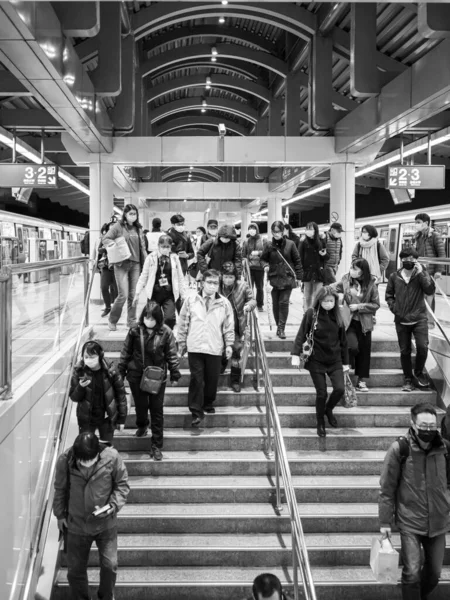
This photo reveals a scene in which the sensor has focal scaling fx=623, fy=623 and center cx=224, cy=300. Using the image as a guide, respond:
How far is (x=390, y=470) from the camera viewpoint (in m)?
4.84

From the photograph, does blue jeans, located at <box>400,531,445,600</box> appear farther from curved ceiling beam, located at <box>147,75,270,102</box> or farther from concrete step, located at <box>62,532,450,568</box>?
curved ceiling beam, located at <box>147,75,270,102</box>

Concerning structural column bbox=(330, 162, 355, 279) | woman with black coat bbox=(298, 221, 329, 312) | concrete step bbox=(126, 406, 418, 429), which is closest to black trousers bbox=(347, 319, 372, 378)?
concrete step bbox=(126, 406, 418, 429)

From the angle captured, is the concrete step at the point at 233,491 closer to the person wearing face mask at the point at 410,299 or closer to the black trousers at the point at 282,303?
the person wearing face mask at the point at 410,299

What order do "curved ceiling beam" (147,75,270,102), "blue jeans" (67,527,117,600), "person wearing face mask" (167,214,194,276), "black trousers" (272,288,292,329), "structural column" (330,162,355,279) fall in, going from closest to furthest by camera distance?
"blue jeans" (67,527,117,600)
"black trousers" (272,288,292,329)
"person wearing face mask" (167,214,194,276)
"structural column" (330,162,355,279)
"curved ceiling beam" (147,75,270,102)

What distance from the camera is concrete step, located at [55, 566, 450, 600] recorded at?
5746 mm

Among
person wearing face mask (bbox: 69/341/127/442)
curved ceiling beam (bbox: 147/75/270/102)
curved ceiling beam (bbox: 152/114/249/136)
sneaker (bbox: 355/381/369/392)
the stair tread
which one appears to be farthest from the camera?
curved ceiling beam (bbox: 152/114/249/136)

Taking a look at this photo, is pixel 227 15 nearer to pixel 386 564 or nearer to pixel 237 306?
pixel 237 306

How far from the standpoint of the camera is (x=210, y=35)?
1658 centimetres

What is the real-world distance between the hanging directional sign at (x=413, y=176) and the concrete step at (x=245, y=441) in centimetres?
690

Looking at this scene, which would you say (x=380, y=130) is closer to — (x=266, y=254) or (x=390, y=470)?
(x=266, y=254)

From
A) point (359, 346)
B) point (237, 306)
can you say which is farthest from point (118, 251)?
point (359, 346)

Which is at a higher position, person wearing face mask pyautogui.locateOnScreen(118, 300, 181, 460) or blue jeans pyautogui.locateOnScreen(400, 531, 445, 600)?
person wearing face mask pyautogui.locateOnScreen(118, 300, 181, 460)

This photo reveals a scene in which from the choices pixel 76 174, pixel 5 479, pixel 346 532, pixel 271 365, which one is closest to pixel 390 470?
pixel 346 532

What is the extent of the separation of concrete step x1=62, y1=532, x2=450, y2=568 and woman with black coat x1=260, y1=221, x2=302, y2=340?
3510mm
